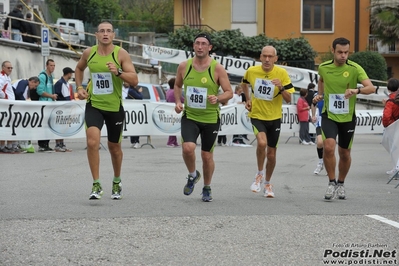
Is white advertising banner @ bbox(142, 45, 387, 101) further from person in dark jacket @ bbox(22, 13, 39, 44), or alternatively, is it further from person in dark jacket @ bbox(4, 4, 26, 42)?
person in dark jacket @ bbox(4, 4, 26, 42)

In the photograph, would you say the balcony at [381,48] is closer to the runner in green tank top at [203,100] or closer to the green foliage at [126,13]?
the green foliage at [126,13]

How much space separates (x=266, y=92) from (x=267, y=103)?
0.16 m

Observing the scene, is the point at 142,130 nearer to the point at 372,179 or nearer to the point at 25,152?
the point at 25,152

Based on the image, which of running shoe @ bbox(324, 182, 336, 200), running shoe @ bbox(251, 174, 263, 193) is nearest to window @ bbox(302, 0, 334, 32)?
running shoe @ bbox(251, 174, 263, 193)

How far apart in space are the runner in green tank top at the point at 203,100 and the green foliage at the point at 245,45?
3473cm

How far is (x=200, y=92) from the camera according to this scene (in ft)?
34.4

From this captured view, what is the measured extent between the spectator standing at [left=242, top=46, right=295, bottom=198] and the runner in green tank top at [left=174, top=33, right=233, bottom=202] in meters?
0.84

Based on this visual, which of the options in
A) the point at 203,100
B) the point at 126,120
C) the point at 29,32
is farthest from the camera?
the point at 29,32

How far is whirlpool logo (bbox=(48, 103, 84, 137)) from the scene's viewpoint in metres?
19.6

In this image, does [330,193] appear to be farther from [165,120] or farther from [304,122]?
[304,122]

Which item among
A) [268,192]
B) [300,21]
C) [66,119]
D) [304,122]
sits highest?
[300,21]

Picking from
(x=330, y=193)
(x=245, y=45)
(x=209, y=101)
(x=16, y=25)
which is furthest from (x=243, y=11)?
Result: (x=209, y=101)

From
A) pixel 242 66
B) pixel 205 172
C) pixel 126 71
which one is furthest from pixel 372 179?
pixel 242 66

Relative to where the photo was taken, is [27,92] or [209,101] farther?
[27,92]
